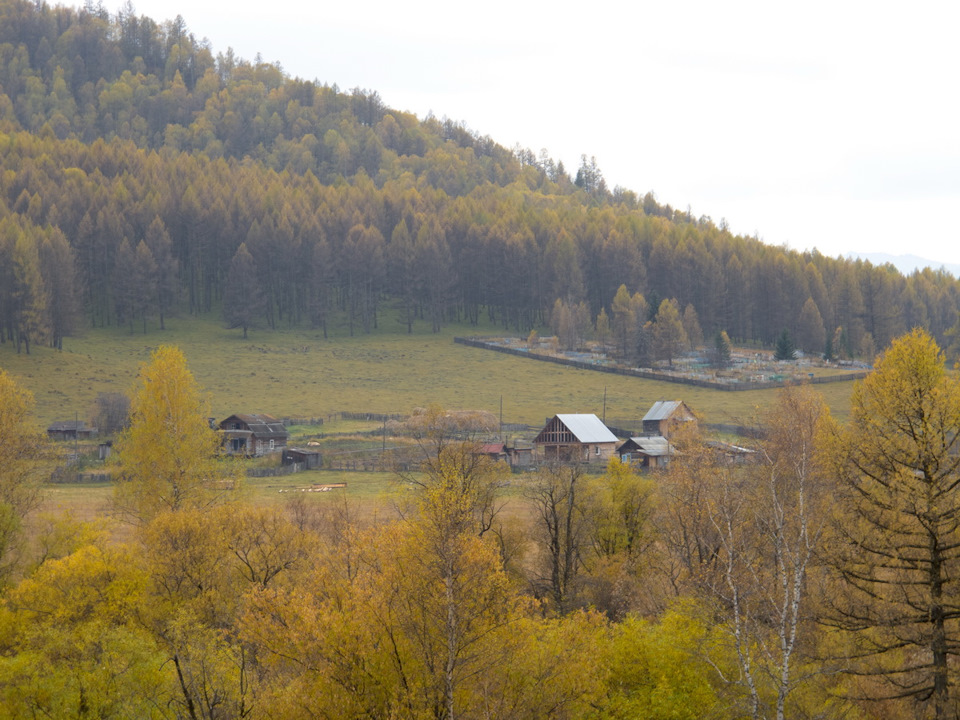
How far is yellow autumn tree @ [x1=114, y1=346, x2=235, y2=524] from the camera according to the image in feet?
157

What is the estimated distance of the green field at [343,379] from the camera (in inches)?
3666

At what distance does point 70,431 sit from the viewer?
79312 mm

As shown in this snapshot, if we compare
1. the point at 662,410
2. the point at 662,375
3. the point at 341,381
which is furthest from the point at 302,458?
the point at 662,375

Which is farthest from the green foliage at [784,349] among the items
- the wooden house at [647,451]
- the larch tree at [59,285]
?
the larch tree at [59,285]

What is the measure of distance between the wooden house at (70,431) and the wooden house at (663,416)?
1849 inches

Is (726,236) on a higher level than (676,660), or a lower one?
higher

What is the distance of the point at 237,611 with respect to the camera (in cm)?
3584

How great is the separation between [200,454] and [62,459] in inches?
916

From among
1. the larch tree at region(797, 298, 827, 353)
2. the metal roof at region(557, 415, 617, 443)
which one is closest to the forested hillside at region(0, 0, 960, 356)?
the larch tree at region(797, 298, 827, 353)

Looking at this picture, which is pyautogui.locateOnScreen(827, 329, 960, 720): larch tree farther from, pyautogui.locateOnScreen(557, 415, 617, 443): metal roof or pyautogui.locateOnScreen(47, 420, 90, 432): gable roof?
pyautogui.locateOnScreen(47, 420, 90, 432): gable roof

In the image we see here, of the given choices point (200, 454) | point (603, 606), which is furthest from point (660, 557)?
point (200, 454)

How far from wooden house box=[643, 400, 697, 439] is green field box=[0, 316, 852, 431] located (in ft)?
14.4

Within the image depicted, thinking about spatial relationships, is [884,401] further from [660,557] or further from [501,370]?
[501,370]

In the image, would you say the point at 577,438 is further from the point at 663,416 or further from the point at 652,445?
the point at 663,416
